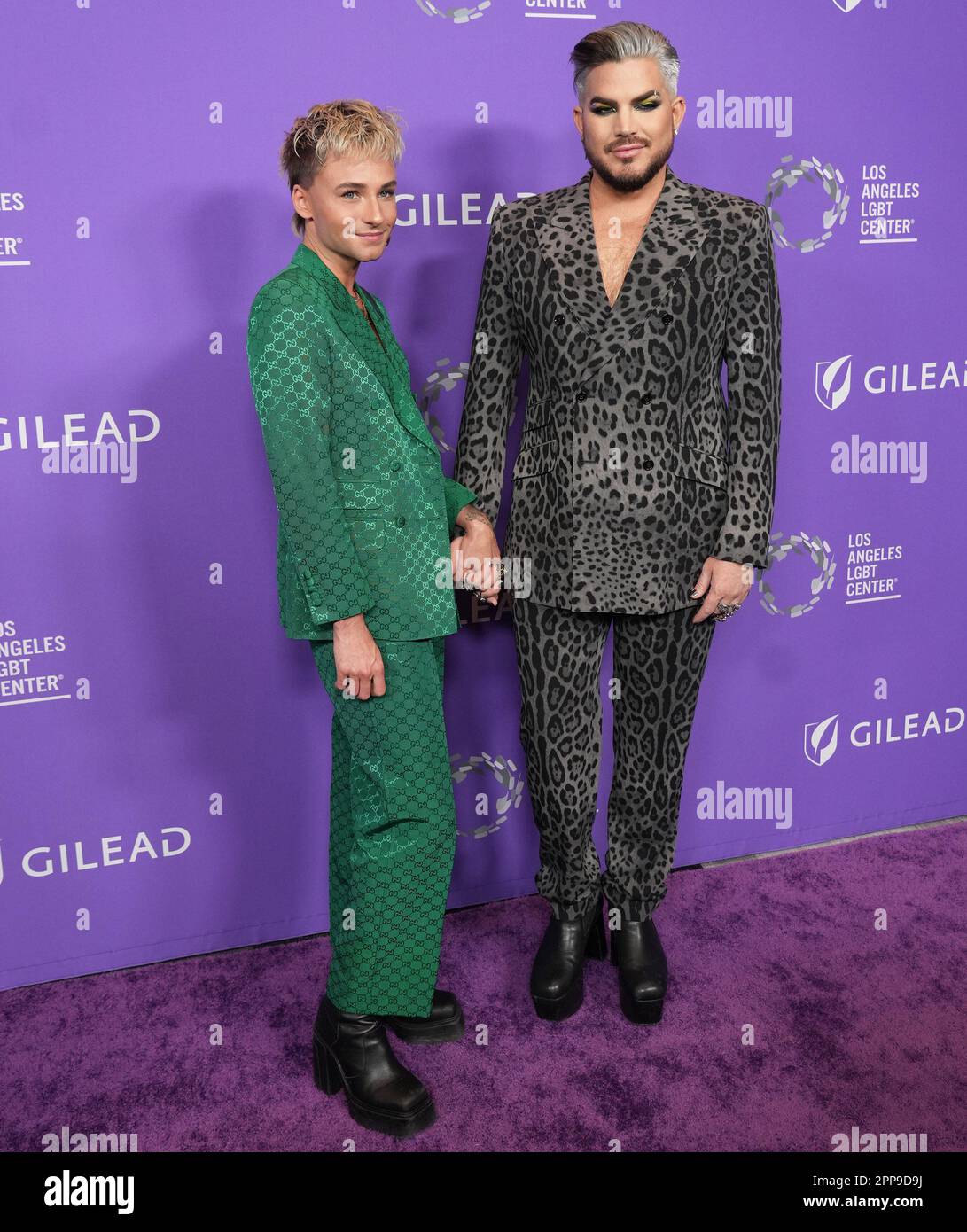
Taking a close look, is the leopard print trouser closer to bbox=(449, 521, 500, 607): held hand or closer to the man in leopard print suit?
the man in leopard print suit

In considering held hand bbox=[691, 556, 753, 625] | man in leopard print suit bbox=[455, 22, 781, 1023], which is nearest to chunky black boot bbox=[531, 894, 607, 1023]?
man in leopard print suit bbox=[455, 22, 781, 1023]

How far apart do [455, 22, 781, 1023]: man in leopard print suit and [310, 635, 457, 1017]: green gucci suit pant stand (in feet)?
0.97

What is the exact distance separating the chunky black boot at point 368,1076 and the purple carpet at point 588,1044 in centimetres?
3

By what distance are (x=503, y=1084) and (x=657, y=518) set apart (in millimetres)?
1073

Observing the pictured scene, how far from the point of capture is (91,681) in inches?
86.4

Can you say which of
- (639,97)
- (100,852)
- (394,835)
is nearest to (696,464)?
(639,97)

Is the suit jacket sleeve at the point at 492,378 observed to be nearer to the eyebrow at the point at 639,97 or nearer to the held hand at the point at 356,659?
the eyebrow at the point at 639,97

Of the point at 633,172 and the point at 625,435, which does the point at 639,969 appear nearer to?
the point at 625,435

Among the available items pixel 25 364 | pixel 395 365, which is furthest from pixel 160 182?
pixel 395 365

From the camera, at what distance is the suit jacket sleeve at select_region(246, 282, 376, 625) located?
155cm

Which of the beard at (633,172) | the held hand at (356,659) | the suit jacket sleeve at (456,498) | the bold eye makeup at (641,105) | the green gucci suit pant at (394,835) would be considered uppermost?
the bold eye makeup at (641,105)

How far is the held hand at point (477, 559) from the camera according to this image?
189cm

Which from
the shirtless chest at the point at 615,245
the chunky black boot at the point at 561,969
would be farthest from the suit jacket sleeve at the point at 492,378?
the chunky black boot at the point at 561,969

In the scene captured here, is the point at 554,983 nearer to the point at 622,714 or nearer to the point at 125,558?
the point at 622,714
